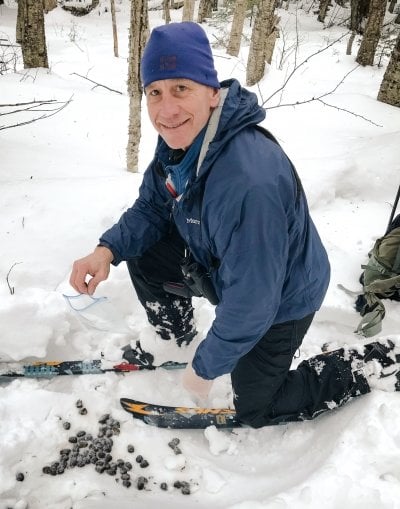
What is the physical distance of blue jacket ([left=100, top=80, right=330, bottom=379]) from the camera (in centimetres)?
141

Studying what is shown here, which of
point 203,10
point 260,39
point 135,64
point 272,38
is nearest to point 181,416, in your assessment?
point 135,64

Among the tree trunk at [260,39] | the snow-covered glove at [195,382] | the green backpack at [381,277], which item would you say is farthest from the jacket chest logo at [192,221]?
the tree trunk at [260,39]

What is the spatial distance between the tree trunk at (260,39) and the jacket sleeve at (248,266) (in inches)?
281

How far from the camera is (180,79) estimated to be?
1529mm

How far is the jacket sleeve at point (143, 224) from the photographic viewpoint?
7.43 feet

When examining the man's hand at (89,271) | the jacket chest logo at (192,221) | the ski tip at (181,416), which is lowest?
the ski tip at (181,416)

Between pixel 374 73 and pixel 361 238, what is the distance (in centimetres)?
793

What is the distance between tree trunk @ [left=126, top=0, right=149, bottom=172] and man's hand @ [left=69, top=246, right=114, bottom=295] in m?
2.60

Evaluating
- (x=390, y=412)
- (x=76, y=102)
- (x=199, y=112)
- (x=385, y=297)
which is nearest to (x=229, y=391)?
(x=390, y=412)

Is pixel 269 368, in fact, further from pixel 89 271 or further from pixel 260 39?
pixel 260 39

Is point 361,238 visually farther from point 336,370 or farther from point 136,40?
point 136,40

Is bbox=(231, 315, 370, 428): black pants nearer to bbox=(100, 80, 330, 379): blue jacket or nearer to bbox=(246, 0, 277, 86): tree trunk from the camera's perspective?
bbox=(100, 80, 330, 379): blue jacket

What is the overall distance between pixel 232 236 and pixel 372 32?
10887mm

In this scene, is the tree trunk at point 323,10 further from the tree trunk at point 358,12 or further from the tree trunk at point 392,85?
the tree trunk at point 392,85
